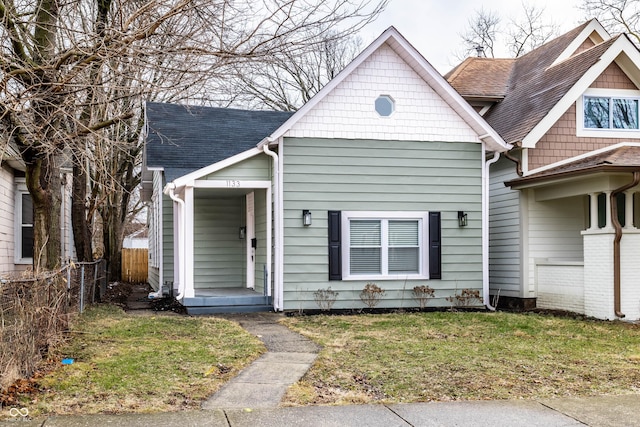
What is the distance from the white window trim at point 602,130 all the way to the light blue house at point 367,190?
81.0 inches

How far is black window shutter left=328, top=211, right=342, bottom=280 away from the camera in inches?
485

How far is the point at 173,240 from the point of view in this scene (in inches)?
596

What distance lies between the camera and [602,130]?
547 inches

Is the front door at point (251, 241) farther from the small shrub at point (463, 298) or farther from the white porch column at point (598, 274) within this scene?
the white porch column at point (598, 274)

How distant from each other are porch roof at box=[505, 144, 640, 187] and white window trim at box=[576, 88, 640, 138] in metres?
0.76

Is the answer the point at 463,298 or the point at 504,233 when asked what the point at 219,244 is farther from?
the point at 504,233

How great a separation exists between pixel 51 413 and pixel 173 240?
9.94 metres

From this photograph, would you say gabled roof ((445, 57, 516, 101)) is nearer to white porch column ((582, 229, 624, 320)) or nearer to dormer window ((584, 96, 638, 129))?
dormer window ((584, 96, 638, 129))

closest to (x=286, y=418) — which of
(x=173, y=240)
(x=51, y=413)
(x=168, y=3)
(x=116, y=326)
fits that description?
(x=51, y=413)

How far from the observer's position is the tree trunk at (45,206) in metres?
9.85

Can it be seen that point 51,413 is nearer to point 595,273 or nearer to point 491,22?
point 595,273

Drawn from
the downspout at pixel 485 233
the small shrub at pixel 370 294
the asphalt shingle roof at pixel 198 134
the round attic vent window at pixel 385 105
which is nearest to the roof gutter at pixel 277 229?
the small shrub at pixel 370 294

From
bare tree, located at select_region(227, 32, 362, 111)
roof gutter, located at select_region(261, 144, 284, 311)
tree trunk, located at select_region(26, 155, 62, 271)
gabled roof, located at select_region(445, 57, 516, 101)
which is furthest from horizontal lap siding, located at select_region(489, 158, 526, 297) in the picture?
bare tree, located at select_region(227, 32, 362, 111)

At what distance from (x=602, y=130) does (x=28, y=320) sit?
468 inches
